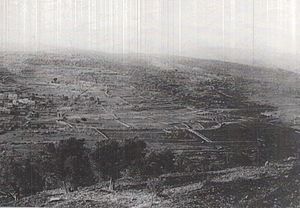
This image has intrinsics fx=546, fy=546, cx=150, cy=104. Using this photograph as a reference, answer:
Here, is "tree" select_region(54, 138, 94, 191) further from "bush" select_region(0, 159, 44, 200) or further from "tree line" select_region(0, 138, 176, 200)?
"bush" select_region(0, 159, 44, 200)

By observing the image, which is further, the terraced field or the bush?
the bush

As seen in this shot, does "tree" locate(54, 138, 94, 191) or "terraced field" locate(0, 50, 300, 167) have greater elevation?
"terraced field" locate(0, 50, 300, 167)

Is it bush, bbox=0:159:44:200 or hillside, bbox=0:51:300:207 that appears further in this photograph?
bush, bbox=0:159:44:200

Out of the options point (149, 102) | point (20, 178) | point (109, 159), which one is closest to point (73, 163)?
point (109, 159)

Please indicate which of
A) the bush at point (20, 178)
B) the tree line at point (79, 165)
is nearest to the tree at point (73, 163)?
the tree line at point (79, 165)

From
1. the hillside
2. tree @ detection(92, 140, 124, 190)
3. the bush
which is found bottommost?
the bush

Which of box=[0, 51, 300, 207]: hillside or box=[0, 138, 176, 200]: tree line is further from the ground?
box=[0, 51, 300, 207]: hillside

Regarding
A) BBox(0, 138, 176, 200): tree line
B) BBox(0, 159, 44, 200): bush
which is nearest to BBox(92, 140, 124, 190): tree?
BBox(0, 138, 176, 200): tree line

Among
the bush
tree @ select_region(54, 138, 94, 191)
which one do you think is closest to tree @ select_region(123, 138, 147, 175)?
tree @ select_region(54, 138, 94, 191)

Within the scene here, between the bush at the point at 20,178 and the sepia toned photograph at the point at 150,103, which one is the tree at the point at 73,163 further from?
the bush at the point at 20,178
